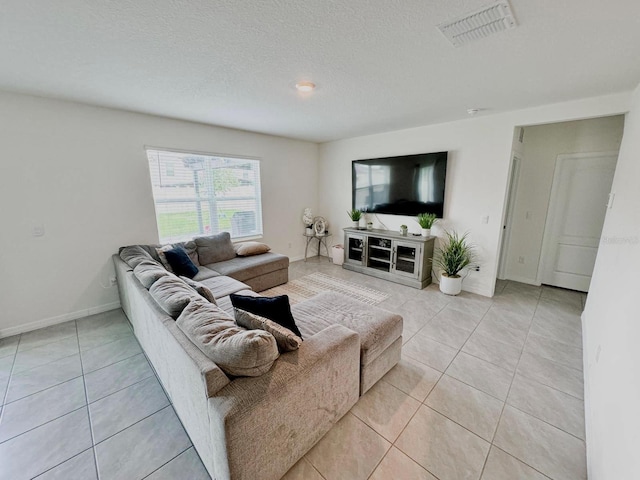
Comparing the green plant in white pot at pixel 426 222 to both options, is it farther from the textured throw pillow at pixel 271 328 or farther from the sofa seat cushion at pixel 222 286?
the textured throw pillow at pixel 271 328

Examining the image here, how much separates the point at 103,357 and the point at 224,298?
3.71ft

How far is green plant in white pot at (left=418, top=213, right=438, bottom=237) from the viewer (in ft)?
12.9

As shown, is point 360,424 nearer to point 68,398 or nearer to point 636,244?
point 636,244

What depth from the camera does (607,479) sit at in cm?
106

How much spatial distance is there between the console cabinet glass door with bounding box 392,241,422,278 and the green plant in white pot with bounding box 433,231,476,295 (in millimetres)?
350

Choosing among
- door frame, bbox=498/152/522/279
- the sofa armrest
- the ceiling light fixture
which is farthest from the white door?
the sofa armrest

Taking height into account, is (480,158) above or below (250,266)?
above

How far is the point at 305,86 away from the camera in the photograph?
2.34 metres

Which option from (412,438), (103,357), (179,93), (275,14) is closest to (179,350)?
(412,438)

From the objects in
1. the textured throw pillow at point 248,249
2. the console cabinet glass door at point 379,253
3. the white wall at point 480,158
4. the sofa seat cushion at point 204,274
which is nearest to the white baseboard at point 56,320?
the sofa seat cushion at point 204,274

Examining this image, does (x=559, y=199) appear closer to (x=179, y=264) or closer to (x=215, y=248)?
(x=215, y=248)

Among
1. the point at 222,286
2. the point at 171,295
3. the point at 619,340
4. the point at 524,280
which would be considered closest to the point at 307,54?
the point at 171,295

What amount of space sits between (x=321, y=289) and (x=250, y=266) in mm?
1090

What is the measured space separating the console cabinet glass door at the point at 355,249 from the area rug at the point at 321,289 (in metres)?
0.64
